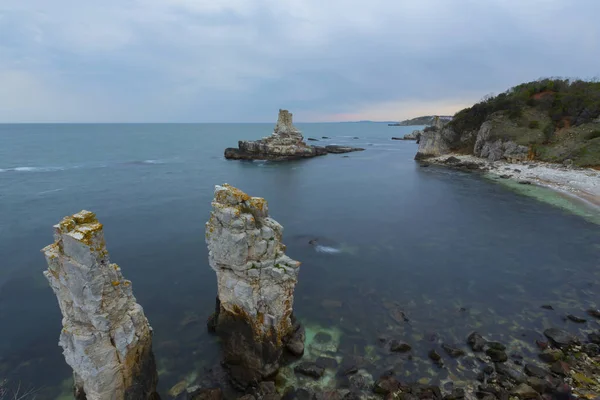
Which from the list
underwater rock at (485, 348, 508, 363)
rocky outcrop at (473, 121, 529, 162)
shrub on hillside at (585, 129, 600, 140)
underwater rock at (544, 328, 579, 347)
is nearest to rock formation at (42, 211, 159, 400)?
underwater rock at (485, 348, 508, 363)

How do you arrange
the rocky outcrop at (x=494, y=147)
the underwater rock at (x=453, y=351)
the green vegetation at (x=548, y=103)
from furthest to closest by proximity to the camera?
1. the green vegetation at (x=548, y=103)
2. the rocky outcrop at (x=494, y=147)
3. the underwater rock at (x=453, y=351)

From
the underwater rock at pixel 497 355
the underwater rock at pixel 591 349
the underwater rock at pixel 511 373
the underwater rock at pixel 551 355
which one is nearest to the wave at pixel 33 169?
the underwater rock at pixel 497 355

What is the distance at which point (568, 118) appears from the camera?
68812 millimetres

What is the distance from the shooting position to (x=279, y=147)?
98375mm

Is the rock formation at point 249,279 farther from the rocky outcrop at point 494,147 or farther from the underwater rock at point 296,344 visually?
the rocky outcrop at point 494,147

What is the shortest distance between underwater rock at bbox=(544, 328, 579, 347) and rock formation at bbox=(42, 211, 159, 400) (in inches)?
810

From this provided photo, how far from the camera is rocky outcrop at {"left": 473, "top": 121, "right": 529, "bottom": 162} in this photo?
67.1 meters

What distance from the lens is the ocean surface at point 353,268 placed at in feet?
56.7

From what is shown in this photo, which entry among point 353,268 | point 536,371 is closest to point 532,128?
point 353,268

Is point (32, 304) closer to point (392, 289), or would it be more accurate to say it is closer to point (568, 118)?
point (392, 289)

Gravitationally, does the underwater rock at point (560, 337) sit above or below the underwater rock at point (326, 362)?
above

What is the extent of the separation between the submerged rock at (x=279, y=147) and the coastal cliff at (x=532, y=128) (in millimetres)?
38689

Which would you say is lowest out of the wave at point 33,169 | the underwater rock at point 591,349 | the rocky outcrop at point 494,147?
the underwater rock at point 591,349

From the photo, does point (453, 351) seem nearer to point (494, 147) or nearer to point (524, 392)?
point (524, 392)
